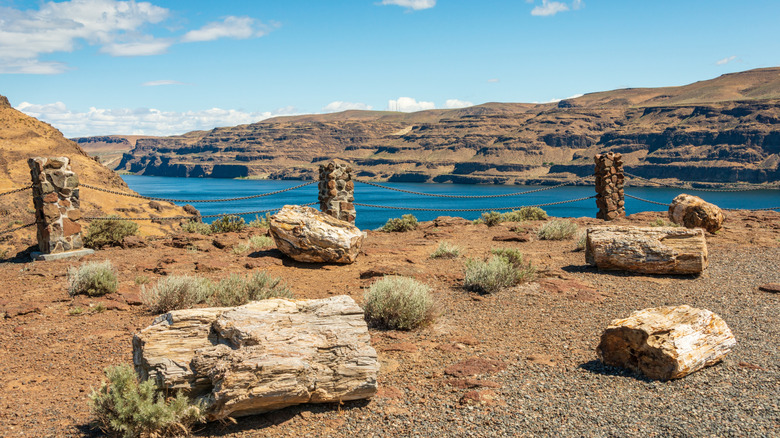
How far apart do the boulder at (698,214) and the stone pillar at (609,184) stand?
9.87ft

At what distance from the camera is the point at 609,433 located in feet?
12.0

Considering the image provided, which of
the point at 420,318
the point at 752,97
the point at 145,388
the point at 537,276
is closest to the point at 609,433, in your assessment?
the point at 420,318

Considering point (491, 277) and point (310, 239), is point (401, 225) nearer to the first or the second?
point (310, 239)

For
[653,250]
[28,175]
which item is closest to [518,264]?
[653,250]

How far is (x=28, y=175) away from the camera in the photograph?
1135 inches

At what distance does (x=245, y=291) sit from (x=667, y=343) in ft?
16.3

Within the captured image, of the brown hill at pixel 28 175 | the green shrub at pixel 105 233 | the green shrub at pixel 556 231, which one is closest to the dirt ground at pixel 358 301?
the green shrub at pixel 105 233

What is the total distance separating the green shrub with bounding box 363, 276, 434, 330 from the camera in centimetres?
616

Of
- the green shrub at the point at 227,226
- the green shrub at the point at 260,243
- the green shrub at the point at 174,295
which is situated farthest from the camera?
the green shrub at the point at 227,226

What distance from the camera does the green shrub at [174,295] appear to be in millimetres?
6641

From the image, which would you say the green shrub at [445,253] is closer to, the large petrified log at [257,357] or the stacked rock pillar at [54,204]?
the large petrified log at [257,357]

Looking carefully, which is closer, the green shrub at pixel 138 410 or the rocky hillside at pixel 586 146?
the green shrub at pixel 138 410

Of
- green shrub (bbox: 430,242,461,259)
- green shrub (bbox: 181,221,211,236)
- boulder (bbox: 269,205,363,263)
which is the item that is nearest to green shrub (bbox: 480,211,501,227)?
green shrub (bbox: 430,242,461,259)

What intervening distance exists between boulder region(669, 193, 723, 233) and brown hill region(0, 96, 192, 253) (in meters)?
21.2
